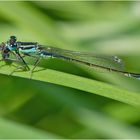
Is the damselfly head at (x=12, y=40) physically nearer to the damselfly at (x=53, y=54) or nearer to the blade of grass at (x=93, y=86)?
the damselfly at (x=53, y=54)

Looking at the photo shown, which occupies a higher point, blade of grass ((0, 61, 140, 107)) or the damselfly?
the damselfly

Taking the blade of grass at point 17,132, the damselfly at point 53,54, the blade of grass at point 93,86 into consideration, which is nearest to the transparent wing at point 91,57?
the damselfly at point 53,54

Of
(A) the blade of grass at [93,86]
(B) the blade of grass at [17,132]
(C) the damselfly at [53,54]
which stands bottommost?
(B) the blade of grass at [17,132]

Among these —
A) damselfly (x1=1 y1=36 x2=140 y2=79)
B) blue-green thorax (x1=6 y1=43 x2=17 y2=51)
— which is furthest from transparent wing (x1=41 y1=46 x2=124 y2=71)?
blue-green thorax (x1=6 y1=43 x2=17 y2=51)

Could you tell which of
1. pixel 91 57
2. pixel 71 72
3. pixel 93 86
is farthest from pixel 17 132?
pixel 91 57

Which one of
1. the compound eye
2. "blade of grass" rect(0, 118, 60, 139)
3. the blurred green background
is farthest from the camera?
the compound eye

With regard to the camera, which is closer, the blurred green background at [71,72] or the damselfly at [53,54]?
the blurred green background at [71,72]

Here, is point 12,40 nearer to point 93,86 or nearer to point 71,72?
point 71,72

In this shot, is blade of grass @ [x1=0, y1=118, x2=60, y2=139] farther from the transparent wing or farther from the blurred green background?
the transparent wing

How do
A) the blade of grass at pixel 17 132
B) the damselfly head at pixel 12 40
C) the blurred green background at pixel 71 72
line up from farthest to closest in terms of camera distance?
the damselfly head at pixel 12 40
the blurred green background at pixel 71 72
the blade of grass at pixel 17 132
